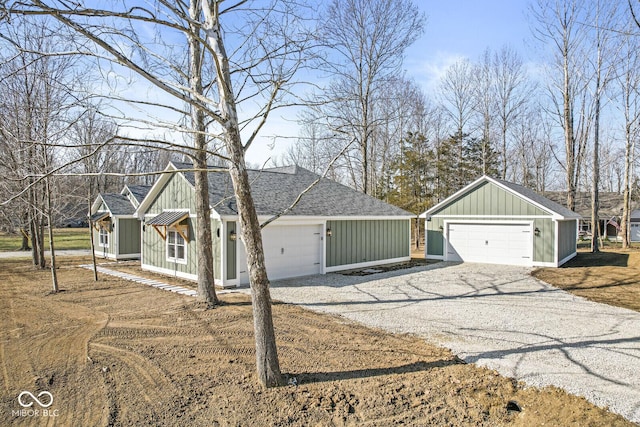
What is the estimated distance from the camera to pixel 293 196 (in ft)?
43.6

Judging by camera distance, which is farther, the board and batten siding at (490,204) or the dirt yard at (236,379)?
the board and batten siding at (490,204)

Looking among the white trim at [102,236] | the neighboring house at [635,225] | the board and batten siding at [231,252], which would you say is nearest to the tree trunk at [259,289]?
the board and batten siding at [231,252]

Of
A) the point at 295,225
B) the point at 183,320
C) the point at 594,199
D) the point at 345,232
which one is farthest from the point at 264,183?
the point at 594,199

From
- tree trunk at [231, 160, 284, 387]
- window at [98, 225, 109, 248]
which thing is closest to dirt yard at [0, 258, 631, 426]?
tree trunk at [231, 160, 284, 387]

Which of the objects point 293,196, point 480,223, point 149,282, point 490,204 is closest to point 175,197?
point 149,282

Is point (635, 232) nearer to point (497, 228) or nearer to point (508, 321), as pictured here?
point (497, 228)

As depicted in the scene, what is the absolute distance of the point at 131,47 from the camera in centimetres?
516

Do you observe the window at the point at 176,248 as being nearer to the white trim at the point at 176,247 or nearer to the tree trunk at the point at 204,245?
the white trim at the point at 176,247

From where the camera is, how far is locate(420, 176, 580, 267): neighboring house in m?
14.7

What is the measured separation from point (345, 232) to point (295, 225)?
232 centimetres

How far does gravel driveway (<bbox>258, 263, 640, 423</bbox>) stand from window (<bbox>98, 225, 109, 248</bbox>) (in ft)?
37.3

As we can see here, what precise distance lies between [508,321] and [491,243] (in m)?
8.91

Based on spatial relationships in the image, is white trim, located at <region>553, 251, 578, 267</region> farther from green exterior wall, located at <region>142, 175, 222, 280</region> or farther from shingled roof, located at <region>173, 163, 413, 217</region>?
green exterior wall, located at <region>142, 175, 222, 280</region>

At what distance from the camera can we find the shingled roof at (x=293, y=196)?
37.6 ft
